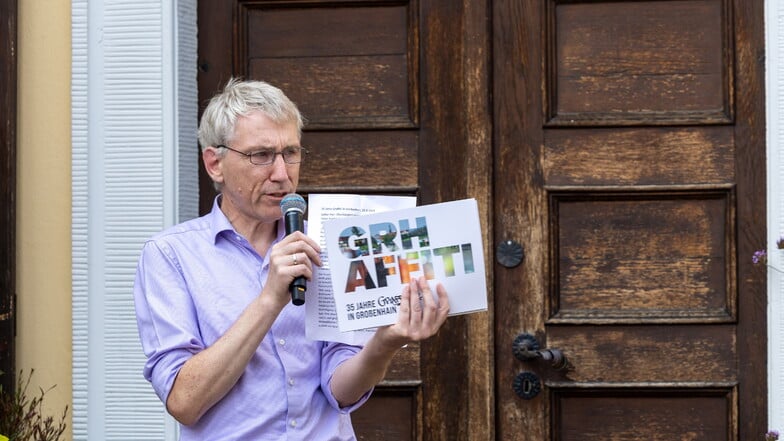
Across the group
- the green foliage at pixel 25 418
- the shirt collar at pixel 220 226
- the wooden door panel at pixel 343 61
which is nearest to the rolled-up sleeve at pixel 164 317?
the shirt collar at pixel 220 226

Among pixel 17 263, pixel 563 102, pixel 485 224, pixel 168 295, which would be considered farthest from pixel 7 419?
pixel 563 102

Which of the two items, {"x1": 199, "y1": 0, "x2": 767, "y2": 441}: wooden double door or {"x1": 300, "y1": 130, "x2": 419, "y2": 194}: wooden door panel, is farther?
{"x1": 300, "y1": 130, "x2": 419, "y2": 194}: wooden door panel

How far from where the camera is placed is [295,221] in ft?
8.01

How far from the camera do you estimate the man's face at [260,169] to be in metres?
2.58

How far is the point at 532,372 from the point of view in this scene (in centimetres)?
393

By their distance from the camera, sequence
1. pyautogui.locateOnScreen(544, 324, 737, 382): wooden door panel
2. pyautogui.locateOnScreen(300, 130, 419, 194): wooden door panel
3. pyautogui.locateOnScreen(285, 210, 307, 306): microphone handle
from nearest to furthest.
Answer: pyautogui.locateOnScreen(285, 210, 307, 306): microphone handle, pyautogui.locateOnScreen(544, 324, 737, 382): wooden door panel, pyautogui.locateOnScreen(300, 130, 419, 194): wooden door panel

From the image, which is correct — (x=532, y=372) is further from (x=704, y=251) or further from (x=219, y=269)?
(x=219, y=269)

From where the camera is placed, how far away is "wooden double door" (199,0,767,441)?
3867 millimetres

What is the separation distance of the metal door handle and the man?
1.30 meters

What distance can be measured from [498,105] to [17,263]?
161cm

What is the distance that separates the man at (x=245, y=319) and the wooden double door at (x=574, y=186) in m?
1.34

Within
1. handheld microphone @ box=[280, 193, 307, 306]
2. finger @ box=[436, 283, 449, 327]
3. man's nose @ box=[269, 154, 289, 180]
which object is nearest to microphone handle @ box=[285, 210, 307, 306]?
handheld microphone @ box=[280, 193, 307, 306]

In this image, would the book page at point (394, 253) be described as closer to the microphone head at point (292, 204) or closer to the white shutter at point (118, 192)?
the microphone head at point (292, 204)

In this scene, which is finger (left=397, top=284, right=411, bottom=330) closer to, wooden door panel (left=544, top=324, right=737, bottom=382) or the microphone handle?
the microphone handle
